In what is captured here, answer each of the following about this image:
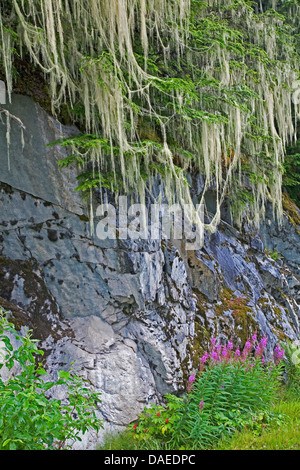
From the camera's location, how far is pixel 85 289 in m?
4.50

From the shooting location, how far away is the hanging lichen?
12.9 feet

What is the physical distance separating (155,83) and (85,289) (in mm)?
2865

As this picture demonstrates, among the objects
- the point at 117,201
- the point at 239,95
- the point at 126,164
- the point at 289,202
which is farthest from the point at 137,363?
the point at 289,202

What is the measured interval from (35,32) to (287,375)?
20.6ft

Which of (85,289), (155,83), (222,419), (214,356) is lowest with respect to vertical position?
(222,419)

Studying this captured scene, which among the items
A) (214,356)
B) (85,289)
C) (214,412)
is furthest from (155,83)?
(214,412)

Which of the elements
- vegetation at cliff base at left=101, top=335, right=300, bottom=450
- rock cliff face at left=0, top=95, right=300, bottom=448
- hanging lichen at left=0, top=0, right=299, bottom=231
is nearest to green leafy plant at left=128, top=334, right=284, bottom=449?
vegetation at cliff base at left=101, top=335, right=300, bottom=450

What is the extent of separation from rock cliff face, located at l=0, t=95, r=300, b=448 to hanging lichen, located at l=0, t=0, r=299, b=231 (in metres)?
0.50

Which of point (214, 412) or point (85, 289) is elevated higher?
point (85, 289)

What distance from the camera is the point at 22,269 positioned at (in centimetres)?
418

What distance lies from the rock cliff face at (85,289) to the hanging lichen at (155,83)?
1.64 feet

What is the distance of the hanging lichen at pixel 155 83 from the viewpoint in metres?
3.92

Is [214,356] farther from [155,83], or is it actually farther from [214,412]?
[155,83]

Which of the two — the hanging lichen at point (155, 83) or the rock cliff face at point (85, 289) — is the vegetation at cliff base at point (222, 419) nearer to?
the rock cliff face at point (85, 289)
